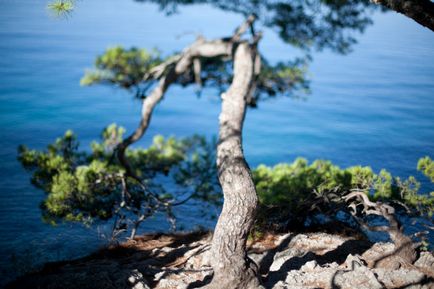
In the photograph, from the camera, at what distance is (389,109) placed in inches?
679

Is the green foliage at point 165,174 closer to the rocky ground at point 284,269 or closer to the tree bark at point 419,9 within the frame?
the rocky ground at point 284,269

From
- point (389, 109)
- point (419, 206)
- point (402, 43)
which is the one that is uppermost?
point (402, 43)

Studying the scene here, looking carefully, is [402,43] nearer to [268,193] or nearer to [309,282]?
[268,193]

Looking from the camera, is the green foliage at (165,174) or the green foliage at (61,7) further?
the green foliage at (165,174)

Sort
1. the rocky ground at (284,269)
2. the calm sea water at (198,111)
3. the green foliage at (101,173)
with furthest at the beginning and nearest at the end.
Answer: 1. the calm sea water at (198,111)
2. the green foliage at (101,173)
3. the rocky ground at (284,269)

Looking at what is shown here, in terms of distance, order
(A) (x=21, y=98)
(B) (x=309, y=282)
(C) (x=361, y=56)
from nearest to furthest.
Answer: (B) (x=309, y=282)
(A) (x=21, y=98)
(C) (x=361, y=56)

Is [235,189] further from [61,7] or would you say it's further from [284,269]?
[61,7]

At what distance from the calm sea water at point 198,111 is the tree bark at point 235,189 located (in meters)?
5.45

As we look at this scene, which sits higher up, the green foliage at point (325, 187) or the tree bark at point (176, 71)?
the tree bark at point (176, 71)

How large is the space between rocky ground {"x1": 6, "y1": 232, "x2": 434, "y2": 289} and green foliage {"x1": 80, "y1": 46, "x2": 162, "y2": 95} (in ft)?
6.28

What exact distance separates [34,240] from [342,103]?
1636 cm

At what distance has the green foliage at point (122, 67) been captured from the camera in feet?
12.0

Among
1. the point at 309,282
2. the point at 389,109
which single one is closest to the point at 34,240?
the point at 309,282

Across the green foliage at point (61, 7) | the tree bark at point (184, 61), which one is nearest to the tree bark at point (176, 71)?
the tree bark at point (184, 61)
